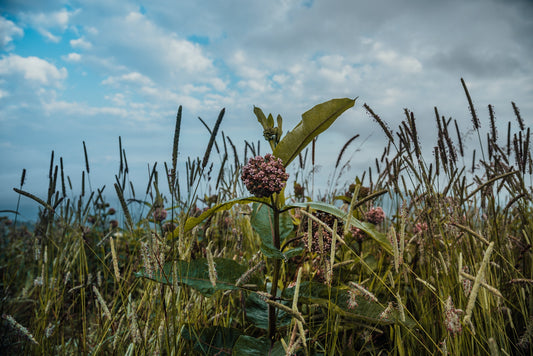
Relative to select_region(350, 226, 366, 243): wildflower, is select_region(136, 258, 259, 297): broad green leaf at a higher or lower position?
lower

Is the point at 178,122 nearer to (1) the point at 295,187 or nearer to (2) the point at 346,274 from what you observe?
(2) the point at 346,274

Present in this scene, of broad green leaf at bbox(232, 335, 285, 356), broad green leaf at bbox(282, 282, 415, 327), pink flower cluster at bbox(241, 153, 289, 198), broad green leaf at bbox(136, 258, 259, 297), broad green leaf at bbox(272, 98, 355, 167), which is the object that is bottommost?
broad green leaf at bbox(232, 335, 285, 356)

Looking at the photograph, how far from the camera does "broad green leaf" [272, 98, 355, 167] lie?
1.11m

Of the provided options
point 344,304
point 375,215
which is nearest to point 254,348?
point 344,304

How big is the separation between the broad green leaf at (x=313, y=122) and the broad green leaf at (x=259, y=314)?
0.62 meters

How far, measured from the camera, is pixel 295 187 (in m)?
2.55

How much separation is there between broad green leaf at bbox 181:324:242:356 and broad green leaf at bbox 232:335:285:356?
0.15 m

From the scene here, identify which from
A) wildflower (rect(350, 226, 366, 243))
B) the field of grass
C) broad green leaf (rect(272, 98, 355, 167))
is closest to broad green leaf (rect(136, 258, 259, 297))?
the field of grass

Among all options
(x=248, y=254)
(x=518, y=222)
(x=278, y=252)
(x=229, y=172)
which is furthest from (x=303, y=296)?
(x=518, y=222)

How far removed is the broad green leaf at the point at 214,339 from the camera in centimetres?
126

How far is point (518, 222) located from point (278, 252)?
234cm

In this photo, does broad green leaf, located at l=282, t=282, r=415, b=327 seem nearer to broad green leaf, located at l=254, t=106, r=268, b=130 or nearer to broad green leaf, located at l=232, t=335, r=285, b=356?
broad green leaf, located at l=232, t=335, r=285, b=356

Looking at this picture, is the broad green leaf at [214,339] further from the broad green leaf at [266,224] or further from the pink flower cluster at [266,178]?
the pink flower cluster at [266,178]

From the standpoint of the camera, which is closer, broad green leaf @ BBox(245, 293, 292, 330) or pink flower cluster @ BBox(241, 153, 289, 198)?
pink flower cluster @ BBox(241, 153, 289, 198)
